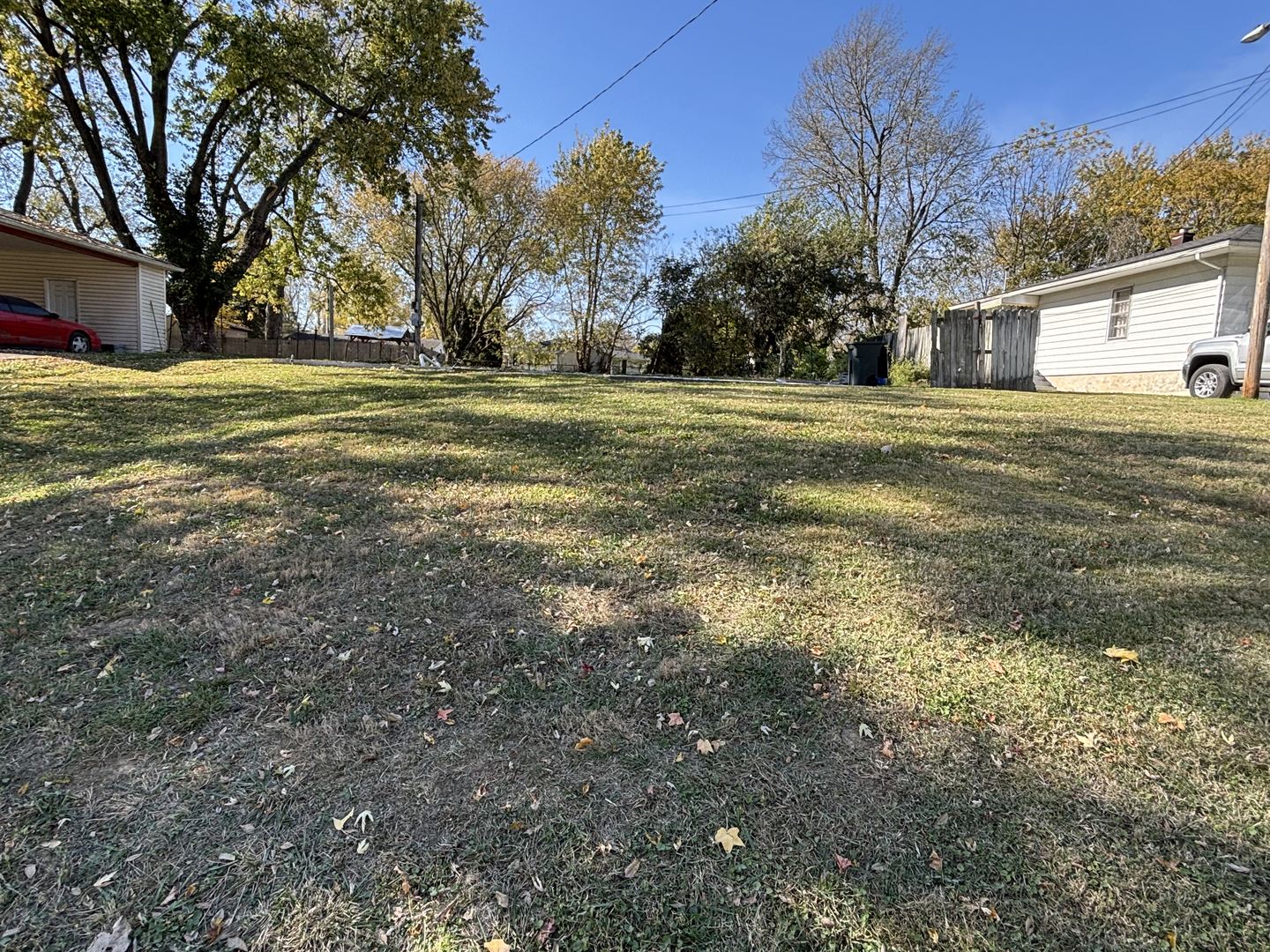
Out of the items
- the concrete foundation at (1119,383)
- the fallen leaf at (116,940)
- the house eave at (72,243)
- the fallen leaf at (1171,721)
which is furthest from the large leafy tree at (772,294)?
the fallen leaf at (116,940)

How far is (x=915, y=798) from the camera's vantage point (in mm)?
1680

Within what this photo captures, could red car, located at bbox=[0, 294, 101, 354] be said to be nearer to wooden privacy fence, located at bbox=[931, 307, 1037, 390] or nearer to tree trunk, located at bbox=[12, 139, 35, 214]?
tree trunk, located at bbox=[12, 139, 35, 214]

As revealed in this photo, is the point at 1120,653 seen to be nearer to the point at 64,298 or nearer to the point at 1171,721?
the point at 1171,721

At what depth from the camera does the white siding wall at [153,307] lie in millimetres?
16728

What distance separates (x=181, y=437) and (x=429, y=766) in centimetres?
517

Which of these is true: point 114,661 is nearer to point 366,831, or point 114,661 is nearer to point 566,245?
point 366,831

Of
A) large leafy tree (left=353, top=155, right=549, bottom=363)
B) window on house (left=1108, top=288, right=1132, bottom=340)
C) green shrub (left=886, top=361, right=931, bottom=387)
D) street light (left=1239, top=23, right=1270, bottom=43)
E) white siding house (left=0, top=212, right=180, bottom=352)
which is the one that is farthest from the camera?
large leafy tree (left=353, top=155, right=549, bottom=363)

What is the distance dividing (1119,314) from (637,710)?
16563 millimetres

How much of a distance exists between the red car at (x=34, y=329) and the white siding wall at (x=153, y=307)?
2.97 metres

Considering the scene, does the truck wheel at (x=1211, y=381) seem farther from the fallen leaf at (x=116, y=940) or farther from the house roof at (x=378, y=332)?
the house roof at (x=378, y=332)

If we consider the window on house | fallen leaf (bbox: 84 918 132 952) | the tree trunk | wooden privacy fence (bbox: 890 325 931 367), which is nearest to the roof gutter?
the window on house

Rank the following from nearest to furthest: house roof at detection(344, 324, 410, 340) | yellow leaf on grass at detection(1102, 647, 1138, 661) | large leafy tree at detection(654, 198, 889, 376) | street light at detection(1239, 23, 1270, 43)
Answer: yellow leaf on grass at detection(1102, 647, 1138, 661), street light at detection(1239, 23, 1270, 43), large leafy tree at detection(654, 198, 889, 376), house roof at detection(344, 324, 410, 340)

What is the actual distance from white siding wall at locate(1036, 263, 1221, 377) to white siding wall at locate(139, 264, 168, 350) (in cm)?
2235

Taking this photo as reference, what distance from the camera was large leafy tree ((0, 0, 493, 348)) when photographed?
14117 millimetres
